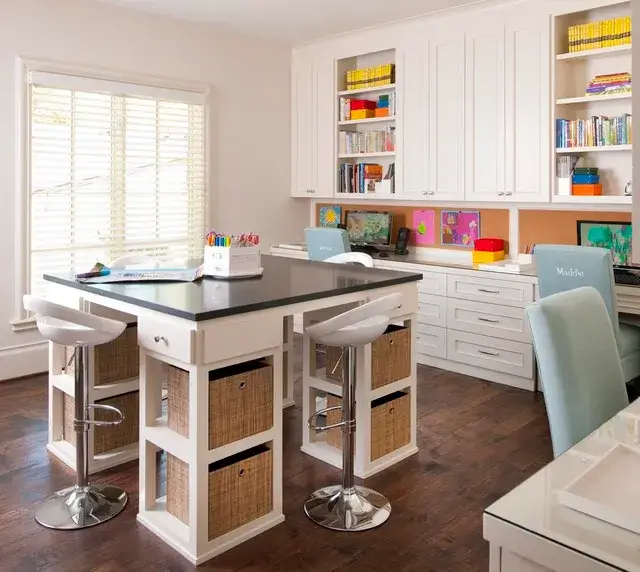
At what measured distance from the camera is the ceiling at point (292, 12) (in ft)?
15.9

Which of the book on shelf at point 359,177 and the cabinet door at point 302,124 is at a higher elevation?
the cabinet door at point 302,124

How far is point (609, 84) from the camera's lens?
4305 millimetres

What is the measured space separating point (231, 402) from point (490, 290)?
262 cm

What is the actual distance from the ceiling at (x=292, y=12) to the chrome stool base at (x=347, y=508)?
3.54 metres

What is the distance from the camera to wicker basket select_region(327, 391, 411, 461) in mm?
3182

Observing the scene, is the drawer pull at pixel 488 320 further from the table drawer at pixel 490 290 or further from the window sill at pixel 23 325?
the window sill at pixel 23 325

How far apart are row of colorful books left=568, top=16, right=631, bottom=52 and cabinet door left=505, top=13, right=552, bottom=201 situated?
0.58 ft

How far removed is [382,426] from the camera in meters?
3.21

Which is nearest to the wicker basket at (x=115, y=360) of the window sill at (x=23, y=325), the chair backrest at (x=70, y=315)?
the chair backrest at (x=70, y=315)

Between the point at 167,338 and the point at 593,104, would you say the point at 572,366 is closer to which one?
the point at 167,338

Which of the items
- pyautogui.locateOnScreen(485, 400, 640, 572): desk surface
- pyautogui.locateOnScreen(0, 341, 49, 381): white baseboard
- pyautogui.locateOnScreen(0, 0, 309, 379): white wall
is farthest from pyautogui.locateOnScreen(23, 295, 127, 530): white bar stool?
pyautogui.locateOnScreen(0, 0, 309, 379): white wall

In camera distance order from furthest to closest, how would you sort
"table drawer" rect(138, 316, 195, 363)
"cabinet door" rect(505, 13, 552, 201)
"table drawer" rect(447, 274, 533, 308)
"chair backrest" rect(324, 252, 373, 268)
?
"cabinet door" rect(505, 13, 552, 201), "table drawer" rect(447, 274, 533, 308), "chair backrest" rect(324, 252, 373, 268), "table drawer" rect(138, 316, 195, 363)

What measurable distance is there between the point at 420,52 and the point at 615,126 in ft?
5.48

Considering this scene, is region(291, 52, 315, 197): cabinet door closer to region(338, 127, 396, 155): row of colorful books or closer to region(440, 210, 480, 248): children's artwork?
region(338, 127, 396, 155): row of colorful books
